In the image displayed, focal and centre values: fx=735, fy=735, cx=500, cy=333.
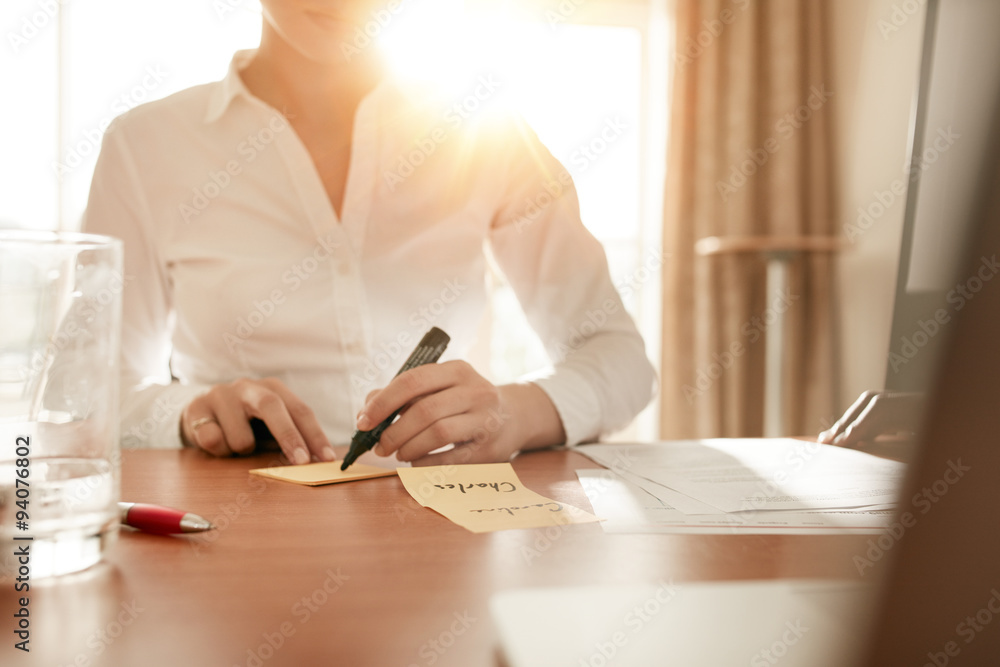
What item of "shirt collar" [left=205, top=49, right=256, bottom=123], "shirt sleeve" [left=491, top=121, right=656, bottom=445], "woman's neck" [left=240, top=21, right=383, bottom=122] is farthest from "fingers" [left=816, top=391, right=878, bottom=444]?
"shirt collar" [left=205, top=49, right=256, bottom=123]

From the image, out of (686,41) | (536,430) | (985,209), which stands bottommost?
(536,430)

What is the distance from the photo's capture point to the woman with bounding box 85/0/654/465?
104cm

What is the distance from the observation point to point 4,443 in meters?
Answer: 0.40

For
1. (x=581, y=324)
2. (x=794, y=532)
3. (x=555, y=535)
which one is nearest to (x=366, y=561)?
(x=555, y=535)

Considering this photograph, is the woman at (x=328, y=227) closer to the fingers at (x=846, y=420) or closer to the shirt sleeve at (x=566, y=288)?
the shirt sleeve at (x=566, y=288)

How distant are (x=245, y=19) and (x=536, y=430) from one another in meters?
2.79

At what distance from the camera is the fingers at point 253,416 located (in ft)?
2.41

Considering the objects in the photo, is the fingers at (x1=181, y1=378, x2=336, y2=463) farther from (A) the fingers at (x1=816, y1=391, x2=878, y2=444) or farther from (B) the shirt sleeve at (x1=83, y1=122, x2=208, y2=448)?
(A) the fingers at (x1=816, y1=391, x2=878, y2=444)

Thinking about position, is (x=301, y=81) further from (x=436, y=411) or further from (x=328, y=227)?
(x=436, y=411)

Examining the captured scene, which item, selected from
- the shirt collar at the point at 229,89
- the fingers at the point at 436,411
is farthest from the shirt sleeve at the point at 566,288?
the shirt collar at the point at 229,89

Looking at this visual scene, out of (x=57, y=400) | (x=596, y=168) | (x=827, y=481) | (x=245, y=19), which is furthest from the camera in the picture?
(x=596, y=168)

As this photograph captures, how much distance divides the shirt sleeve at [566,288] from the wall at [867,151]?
202 cm

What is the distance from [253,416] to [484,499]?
1.07ft

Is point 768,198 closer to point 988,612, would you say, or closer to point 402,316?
point 402,316
